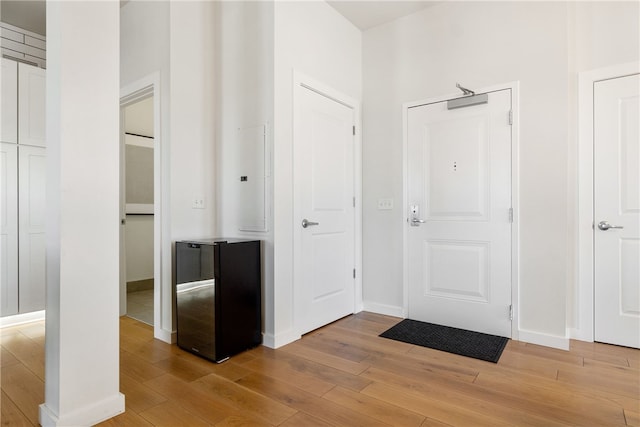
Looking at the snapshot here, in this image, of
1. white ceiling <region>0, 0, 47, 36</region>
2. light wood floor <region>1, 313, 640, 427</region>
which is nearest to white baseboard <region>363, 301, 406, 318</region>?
light wood floor <region>1, 313, 640, 427</region>

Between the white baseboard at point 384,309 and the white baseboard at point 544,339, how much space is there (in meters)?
1.00

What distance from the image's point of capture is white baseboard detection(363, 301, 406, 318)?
11.1 ft

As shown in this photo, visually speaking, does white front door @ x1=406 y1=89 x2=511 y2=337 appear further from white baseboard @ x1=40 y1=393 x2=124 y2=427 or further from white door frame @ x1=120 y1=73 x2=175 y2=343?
white baseboard @ x1=40 y1=393 x2=124 y2=427

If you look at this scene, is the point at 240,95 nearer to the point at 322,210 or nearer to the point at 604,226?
the point at 322,210

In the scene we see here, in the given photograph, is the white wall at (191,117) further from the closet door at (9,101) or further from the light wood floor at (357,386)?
the closet door at (9,101)

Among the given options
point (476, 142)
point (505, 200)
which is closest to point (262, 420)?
point (505, 200)

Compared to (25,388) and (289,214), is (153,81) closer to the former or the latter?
(289,214)

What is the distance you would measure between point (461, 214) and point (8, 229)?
4148 millimetres

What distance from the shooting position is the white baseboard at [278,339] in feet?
8.61

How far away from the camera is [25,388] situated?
2016mm

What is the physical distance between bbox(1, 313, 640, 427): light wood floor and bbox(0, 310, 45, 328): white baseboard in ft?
2.06

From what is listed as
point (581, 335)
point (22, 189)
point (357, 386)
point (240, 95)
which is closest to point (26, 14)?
point (22, 189)

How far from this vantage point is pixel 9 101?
333 centimetres

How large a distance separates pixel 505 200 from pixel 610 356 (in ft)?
4.21
